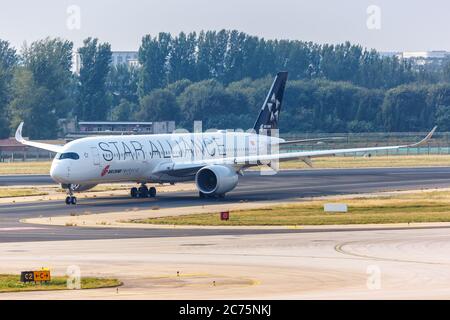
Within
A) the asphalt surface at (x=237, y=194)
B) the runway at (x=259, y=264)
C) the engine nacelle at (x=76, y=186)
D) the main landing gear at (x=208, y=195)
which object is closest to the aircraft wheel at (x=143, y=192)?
the asphalt surface at (x=237, y=194)

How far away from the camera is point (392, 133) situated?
16800 centimetres

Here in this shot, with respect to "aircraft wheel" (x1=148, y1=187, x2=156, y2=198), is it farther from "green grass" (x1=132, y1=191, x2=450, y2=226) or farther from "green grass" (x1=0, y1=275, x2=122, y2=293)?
"green grass" (x1=0, y1=275, x2=122, y2=293)

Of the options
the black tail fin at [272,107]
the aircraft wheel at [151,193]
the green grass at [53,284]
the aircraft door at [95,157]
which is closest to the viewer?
the green grass at [53,284]

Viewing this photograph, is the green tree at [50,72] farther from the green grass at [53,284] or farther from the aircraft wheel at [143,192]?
the green grass at [53,284]

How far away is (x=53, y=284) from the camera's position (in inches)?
1672

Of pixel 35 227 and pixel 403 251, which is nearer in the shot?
pixel 403 251

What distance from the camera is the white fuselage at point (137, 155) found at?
261 ft

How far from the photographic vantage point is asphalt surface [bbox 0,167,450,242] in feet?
201

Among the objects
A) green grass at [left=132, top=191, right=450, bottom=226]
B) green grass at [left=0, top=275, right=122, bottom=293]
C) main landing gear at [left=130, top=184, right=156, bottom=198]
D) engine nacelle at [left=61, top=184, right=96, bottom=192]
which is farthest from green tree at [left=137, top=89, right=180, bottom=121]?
green grass at [left=0, top=275, right=122, bottom=293]

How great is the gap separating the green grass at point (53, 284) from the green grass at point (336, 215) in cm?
2261

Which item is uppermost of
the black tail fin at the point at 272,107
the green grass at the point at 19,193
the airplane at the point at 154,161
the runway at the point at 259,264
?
the black tail fin at the point at 272,107
